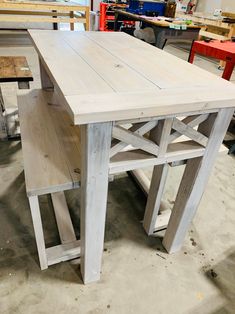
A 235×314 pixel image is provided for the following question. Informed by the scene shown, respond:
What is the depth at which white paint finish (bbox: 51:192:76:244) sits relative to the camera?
1351 millimetres

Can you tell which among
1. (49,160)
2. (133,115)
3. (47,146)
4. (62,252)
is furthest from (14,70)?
(133,115)

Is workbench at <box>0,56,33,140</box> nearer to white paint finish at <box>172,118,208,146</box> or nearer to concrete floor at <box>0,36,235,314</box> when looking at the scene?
concrete floor at <box>0,36,235,314</box>

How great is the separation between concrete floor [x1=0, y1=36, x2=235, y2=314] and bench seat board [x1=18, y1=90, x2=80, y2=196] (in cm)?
55

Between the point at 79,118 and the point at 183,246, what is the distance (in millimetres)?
1101

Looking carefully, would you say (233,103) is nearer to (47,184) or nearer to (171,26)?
(47,184)

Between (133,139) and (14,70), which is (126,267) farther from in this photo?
(14,70)

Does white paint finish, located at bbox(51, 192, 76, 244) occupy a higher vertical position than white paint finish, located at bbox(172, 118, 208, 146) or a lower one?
lower

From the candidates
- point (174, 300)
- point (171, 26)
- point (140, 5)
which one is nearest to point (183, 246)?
point (174, 300)

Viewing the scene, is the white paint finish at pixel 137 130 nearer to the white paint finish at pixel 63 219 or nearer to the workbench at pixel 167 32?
the white paint finish at pixel 63 219

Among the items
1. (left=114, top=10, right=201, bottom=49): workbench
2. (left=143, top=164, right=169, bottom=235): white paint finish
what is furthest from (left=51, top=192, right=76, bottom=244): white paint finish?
(left=114, top=10, right=201, bottom=49): workbench

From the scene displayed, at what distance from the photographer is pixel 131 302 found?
1.16 m

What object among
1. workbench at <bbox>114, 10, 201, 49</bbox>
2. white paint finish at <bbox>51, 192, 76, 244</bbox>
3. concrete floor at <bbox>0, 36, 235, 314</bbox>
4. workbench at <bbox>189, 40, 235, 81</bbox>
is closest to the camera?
concrete floor at <bbox>0, 36, 235, 314</bbox>

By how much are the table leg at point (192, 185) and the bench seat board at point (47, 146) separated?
505 millimetres

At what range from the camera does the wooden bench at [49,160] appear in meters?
0.96
